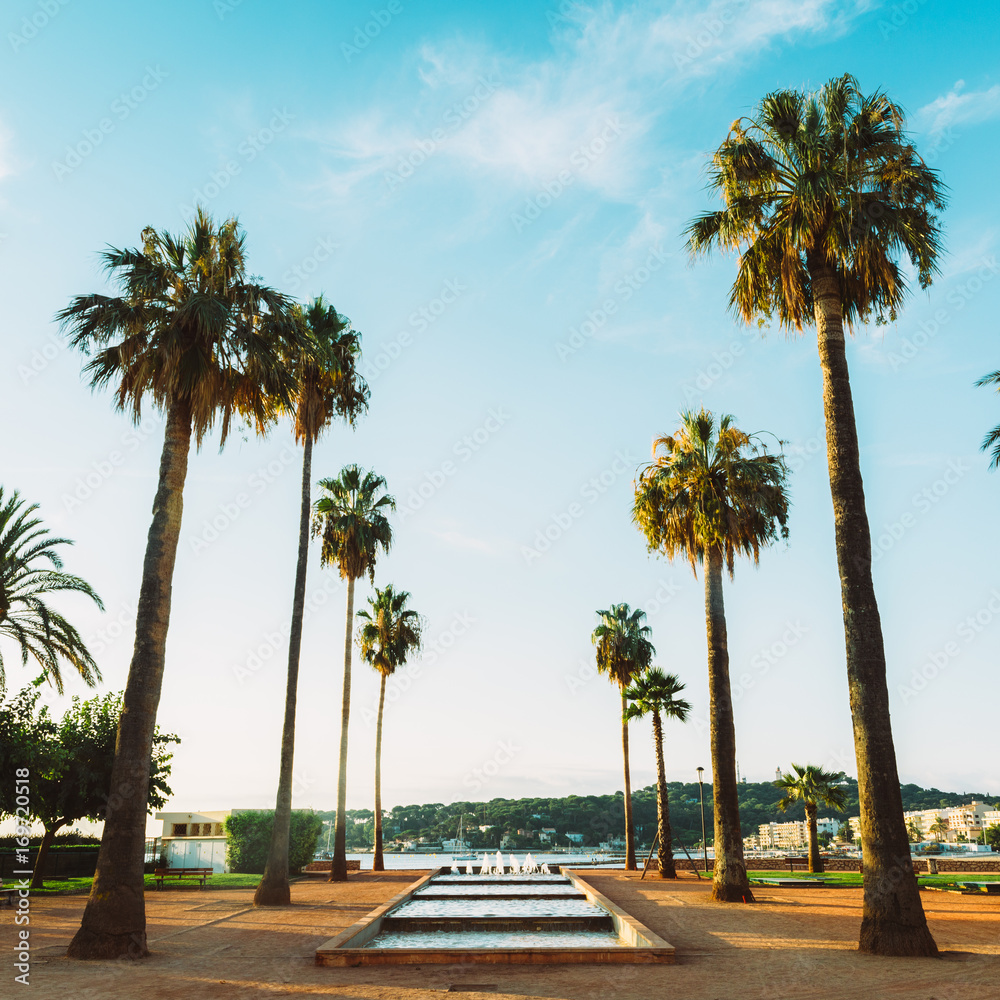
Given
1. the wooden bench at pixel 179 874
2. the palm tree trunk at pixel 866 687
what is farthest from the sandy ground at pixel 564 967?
the wooden bench at pixel 179 874

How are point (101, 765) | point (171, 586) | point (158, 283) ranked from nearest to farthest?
1. point (171, 586)
2. point (158, 283)
3. point (101, 765)

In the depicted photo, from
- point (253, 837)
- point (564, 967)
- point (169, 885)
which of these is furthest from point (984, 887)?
point (253, 837)

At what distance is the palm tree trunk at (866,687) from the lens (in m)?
11.0

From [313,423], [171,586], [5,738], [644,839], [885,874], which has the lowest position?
[644,839]

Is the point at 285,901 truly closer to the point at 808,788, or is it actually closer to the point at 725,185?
the point at 725,185

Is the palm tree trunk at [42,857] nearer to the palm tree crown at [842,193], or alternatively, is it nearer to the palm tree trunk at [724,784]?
the palm tree trunk at [724,784]

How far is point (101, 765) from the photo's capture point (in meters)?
27.2

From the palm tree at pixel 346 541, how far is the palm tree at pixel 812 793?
2151 cm

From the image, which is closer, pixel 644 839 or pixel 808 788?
pixel 808 788

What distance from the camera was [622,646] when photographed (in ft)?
124

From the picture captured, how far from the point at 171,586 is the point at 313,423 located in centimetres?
1140

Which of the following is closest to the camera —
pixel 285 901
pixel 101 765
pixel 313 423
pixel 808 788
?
pixel 285 901

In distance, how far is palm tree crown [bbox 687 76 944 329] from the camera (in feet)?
45.7

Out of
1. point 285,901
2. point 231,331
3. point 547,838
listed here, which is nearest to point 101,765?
point 285,901
